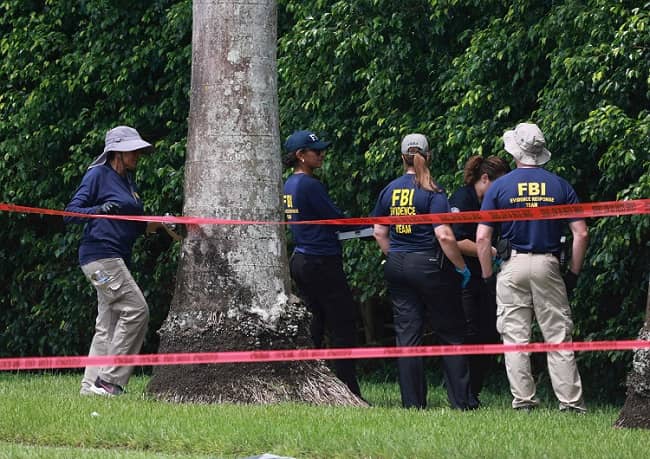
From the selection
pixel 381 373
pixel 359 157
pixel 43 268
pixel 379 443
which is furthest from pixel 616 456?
pixel 43 268

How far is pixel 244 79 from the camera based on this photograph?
378 inches

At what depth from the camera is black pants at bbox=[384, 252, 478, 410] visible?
9.68 meters

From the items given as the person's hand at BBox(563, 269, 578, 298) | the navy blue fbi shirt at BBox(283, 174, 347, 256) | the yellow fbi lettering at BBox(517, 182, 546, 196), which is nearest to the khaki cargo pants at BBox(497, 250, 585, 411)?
the person's hand at BBox(563, 269, 578, 298)

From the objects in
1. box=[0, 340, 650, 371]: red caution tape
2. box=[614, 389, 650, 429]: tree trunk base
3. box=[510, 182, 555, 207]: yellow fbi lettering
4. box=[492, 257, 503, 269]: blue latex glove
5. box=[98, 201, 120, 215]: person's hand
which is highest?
box=[510, 182, 555, 207]: yellow fbi lettering

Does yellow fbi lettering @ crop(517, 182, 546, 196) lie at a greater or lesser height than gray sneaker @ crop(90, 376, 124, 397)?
greater

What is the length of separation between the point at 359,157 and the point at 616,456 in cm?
628

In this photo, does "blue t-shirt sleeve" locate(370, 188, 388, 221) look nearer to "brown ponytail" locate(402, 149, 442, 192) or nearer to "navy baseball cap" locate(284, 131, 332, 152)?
"brown ponytail" locate(402, 149, 442, 192)

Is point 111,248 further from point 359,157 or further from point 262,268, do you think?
point 359,157

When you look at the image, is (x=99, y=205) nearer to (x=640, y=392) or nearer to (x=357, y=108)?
(x=357, y=108)

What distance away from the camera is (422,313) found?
988 cm

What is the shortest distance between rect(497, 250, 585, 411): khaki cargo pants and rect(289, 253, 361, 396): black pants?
1.23 m

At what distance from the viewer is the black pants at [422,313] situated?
9680 millimetres

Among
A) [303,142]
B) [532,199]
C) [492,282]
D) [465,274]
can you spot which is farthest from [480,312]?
[303,142]

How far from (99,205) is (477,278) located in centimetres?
288
